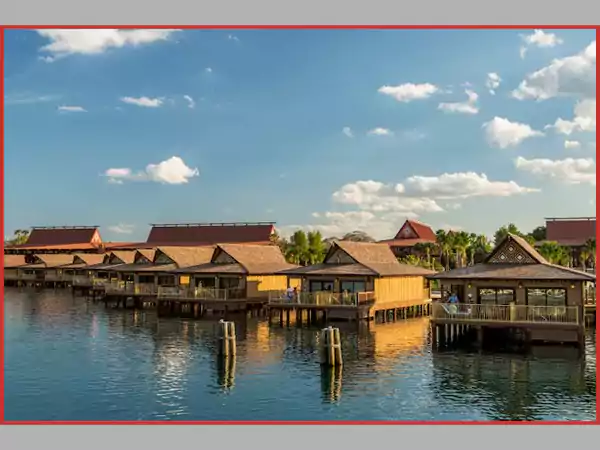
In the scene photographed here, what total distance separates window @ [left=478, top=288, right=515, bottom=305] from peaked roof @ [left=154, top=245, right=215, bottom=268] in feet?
107

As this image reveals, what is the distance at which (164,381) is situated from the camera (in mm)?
29266

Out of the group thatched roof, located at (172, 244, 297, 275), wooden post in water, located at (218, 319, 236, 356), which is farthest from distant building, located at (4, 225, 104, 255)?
wooden post in water, located at (218, 319, 236, 356)

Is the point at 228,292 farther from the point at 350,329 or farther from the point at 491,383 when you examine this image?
the point at 491,383

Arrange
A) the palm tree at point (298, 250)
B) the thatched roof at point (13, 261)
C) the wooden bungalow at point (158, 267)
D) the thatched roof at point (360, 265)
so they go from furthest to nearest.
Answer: the thatched roof at point (13, 261), the palm tree at point (298, 250), the wooden bungalow at point (158, 267), the thatched roof at point (360, 265)

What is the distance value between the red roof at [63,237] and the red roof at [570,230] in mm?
79234

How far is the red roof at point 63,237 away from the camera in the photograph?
126 meters

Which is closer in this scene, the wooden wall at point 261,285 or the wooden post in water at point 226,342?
the wooden post in water at point 226,342

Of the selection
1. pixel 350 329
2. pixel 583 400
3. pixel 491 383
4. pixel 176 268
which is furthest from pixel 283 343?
pixel 176 268

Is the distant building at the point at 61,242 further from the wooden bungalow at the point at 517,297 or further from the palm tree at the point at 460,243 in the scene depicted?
the wooden bungalow at the point at 517,297

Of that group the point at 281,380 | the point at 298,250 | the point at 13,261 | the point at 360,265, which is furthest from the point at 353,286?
the point at 13,261

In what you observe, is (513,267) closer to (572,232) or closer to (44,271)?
(572,232)

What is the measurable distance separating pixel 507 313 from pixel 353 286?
16.5 meters

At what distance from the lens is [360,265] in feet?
167

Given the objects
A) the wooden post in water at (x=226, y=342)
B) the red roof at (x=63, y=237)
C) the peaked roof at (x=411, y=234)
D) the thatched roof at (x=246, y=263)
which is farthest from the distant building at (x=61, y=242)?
the wooden post in water at (x=226, y=342)
